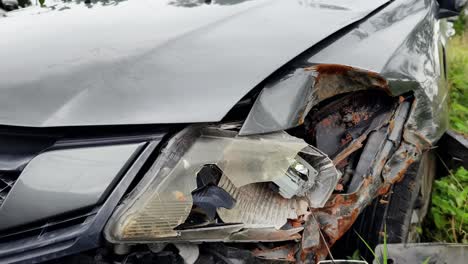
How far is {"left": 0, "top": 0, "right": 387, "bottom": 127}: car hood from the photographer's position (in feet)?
3.92

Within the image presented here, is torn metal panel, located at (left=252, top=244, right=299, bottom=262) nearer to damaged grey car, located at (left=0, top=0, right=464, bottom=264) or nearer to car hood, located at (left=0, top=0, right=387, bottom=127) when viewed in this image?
damaged grey car, located at (left=0, top=0, right=464, bottom=264)

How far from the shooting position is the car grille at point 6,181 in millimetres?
1173

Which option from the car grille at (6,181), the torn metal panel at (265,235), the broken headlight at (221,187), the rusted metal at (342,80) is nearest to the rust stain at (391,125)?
the rusted metal at (342,80)

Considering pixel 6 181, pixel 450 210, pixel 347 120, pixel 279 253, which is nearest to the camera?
pixel 6 181

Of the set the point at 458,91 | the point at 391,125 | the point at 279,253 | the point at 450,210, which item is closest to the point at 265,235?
the point at 279,253

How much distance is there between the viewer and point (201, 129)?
1.20m

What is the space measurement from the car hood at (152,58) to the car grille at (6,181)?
0.48 feet

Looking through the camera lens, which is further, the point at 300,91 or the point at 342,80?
the point at 342,80

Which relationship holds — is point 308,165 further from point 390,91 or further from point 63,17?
point 63,17

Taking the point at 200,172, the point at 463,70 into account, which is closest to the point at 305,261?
the point at 200,172

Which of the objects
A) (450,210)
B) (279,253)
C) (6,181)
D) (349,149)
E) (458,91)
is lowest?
(458,91)

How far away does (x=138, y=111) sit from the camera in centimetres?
118

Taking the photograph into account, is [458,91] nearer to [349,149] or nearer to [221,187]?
[349,149]

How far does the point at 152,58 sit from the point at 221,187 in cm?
45
